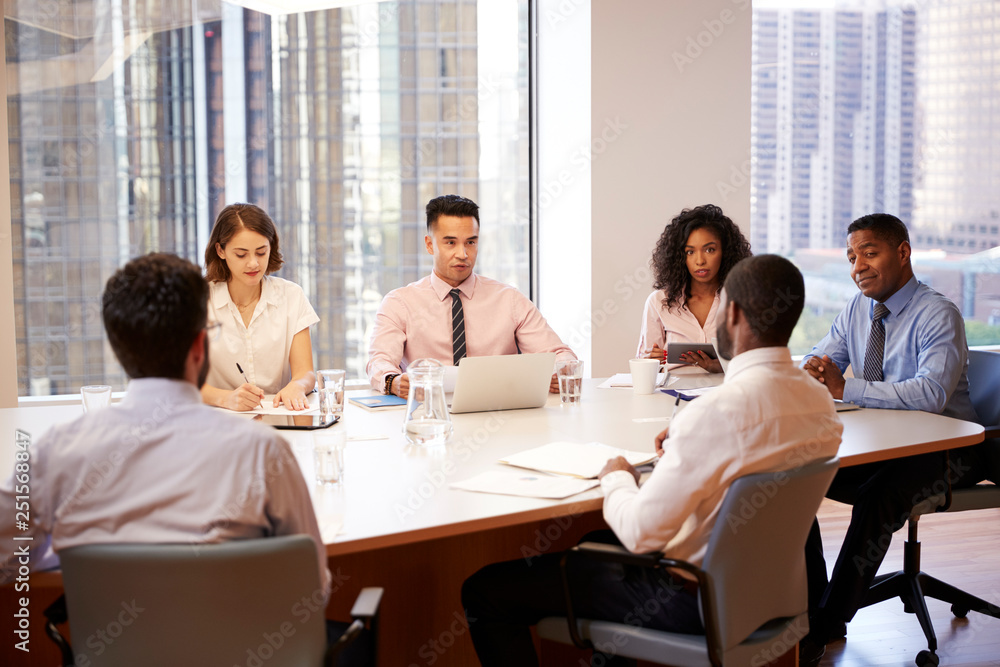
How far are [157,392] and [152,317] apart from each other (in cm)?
12

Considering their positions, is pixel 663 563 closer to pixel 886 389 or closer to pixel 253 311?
pixel 886 389

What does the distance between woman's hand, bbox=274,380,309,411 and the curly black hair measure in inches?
63.7

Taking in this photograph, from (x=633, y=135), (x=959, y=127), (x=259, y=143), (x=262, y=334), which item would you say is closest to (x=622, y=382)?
(x=262, y=334)

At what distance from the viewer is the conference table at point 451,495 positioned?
1.75 m

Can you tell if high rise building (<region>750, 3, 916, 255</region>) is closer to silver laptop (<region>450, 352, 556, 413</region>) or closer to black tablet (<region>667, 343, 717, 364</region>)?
black tablet (<region>667, 343, 717, 364</region>)

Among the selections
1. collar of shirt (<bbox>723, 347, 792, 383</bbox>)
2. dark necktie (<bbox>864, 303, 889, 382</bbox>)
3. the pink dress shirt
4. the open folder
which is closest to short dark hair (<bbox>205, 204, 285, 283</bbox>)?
the pink dress shirt

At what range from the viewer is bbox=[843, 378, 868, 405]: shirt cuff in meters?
2.67

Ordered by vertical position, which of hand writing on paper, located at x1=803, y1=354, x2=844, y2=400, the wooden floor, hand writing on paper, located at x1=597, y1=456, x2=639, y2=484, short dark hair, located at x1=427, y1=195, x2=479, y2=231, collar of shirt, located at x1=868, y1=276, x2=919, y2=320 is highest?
short dark hair, located at x1=427, y1=195, x2=479, y2=231

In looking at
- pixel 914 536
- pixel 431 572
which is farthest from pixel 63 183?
pixel 914 536

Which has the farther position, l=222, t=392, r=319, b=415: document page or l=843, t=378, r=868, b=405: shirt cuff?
l=843, t=378, r=868, b=405: shirt cuff

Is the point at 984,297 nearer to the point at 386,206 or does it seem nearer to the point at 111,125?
the point at 386,206

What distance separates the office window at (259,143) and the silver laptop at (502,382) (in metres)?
2.23

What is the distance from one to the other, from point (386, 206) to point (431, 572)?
2.79 m

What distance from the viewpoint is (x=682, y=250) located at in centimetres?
371
